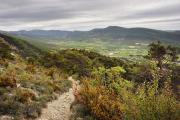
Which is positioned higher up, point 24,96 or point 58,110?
point 24,96

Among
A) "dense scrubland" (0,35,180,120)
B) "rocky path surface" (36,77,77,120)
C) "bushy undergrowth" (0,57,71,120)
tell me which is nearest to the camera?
"dense scrubland" (0,35,180,120)

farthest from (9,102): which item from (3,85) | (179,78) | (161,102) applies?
(179,78)

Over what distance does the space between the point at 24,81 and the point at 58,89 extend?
256 centimetres

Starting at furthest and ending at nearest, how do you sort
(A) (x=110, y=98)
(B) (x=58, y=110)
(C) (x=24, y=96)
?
(B) (x=58, y=110)
(C) (x=24, y=96)
(A) (x=110, y=98)

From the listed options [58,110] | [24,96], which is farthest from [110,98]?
[24,96]

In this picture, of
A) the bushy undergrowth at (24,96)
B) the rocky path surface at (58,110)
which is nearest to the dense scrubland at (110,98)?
the bushy undergrowth at (24,96)

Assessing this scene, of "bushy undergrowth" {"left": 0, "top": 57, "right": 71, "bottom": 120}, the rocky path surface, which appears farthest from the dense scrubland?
the rocky path surface

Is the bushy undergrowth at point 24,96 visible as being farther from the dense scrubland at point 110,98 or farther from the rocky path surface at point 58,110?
the rocky path surface at point 58,110

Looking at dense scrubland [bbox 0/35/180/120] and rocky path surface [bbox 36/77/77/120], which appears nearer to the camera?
dense scrubland [bbox 0/35/180/120]

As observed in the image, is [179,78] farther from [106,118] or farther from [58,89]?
[106,118]

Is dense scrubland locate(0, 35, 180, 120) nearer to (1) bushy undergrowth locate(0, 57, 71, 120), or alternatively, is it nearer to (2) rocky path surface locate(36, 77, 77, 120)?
(1) bushy undergrowth locate(0, 57, 71, 120)

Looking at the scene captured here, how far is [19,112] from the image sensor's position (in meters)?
12.9

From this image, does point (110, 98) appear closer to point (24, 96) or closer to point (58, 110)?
point (58, 110)

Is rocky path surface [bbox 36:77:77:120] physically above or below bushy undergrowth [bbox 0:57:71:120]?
below
